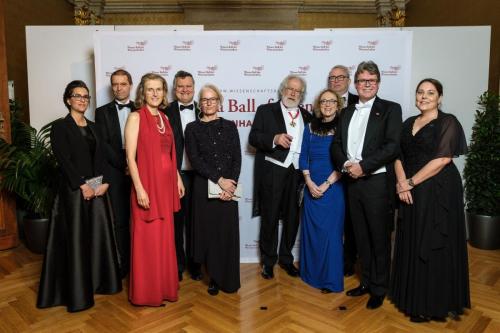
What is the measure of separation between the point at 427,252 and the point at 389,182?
537mm

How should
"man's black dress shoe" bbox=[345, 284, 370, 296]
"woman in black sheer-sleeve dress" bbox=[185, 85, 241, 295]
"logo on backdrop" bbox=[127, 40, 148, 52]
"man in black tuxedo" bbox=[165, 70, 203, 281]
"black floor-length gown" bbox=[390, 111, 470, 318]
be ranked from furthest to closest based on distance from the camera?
"logo on backdrop" bbox=[127, 40, 148, 52] → "man in black tuxedo" bbox=[165, 70, 203, 281] → "man's black dress shoe" bbox=[345, 284, 370, 296] → "woman in black sheer-sleeve dress" bbox=[185, 85, 241, 295] → "black floor-length gown" bbox=[390, 111, 470, 318]

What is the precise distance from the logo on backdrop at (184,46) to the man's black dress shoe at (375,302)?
2742 millimetres

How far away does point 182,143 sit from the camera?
3324mm

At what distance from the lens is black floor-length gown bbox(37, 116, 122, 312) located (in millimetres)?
2795

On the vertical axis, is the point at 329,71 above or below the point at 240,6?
below

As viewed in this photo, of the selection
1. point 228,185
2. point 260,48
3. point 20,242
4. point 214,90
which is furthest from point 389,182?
point 20,242

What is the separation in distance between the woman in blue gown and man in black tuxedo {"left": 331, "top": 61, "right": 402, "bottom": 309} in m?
0.17

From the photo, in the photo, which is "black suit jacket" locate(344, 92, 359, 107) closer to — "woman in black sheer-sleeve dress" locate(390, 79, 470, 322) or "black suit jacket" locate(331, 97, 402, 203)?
"black suit jacket" locate(331, 97, 402, 203)

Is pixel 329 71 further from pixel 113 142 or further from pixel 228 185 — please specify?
pixel 113 142

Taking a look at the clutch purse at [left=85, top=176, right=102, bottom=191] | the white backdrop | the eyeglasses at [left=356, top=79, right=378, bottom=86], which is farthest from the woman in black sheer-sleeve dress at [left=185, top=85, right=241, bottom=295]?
the eyeglasses at [left=356, top=79, right=378, bottom=86]

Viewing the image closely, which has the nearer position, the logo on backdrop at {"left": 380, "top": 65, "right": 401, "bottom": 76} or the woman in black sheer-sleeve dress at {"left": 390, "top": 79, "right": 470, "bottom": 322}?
the woman in black sheer-sleeve dress at {"left": 390, "top": 79, "right": 470, "bottom": 322}

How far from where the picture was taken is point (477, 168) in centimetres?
433

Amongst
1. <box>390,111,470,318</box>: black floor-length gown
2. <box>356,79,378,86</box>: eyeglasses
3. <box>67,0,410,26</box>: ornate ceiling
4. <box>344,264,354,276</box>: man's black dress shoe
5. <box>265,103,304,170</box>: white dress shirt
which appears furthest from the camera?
<box>67,0,410,26</box>: ornate ceiling

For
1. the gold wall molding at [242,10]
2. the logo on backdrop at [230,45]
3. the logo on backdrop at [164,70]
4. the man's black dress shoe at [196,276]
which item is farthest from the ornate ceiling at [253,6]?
the man's black dress shoe at [196,276]
